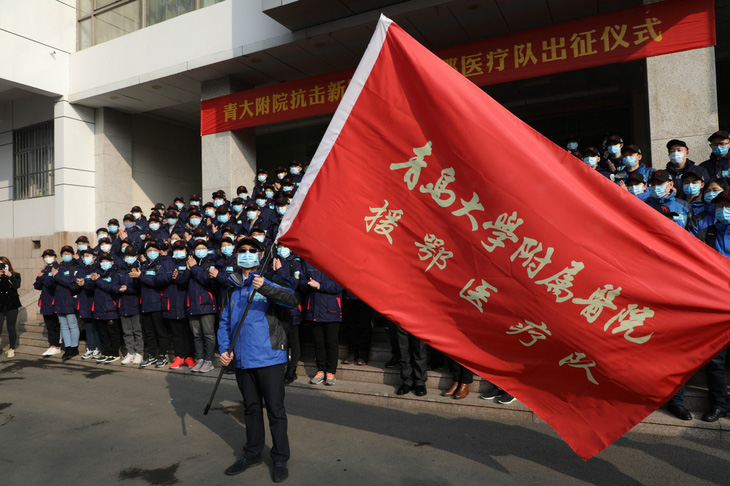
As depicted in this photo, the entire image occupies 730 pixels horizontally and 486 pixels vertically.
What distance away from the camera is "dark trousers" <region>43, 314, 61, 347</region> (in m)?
9.84

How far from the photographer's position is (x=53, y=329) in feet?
32.4

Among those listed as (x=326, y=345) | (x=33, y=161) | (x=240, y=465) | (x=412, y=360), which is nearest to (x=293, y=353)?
(x=326, y=345)

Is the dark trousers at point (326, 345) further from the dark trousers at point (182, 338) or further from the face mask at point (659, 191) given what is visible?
the face mask at point (659, 191)

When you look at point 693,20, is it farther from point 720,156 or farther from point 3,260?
point 3,260

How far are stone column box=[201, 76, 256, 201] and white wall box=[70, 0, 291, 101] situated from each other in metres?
0.83

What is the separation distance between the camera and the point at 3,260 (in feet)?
33.4

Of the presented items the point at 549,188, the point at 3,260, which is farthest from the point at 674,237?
the point at 3,260

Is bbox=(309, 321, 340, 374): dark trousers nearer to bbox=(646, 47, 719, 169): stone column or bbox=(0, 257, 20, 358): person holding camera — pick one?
bbox=(646, 47, 719, 169): stone column

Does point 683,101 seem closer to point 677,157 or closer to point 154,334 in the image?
point 677,157

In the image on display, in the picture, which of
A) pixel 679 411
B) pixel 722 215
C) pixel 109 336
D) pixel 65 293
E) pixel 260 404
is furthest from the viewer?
pixel 65 293

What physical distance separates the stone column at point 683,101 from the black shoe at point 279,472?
744 cm

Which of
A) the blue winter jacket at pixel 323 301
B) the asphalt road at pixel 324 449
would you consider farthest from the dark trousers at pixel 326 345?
the asphalt road at pixel 324 449

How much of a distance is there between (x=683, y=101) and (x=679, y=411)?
18.6 feet

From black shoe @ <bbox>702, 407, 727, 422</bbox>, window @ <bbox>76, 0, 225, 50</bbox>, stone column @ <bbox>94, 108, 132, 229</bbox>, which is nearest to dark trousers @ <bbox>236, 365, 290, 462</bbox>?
black shoe @ <bbox>702, 407, 727, 422</bbox>
